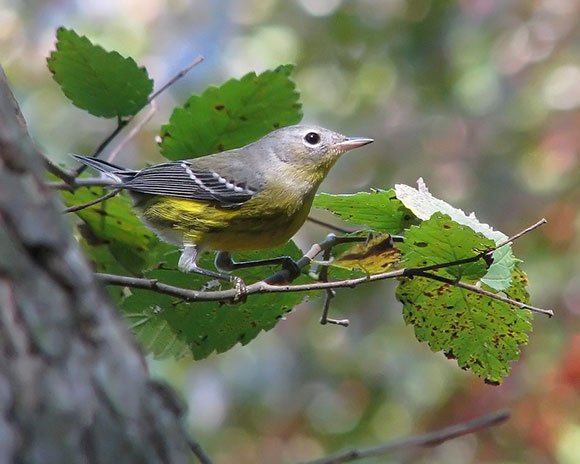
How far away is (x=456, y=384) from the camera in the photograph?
5852 millimetres

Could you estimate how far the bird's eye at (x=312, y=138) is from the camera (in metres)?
3.31

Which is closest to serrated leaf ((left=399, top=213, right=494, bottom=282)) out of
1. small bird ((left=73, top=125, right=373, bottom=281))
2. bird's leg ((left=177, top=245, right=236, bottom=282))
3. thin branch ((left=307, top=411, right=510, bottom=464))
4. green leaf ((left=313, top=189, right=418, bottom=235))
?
green leaf ((left=313, top=189, right=418, bottom=235))

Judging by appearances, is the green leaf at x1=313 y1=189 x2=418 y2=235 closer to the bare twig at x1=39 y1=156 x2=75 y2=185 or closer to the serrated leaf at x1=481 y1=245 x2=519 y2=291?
the serrated leaf at x1=481 y1=245 x2=519 y2=291

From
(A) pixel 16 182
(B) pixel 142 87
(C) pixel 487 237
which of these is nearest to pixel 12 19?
(B) pixel 142 87

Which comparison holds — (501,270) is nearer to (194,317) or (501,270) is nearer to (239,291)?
(239,291)

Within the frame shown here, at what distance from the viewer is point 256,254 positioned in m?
2.29

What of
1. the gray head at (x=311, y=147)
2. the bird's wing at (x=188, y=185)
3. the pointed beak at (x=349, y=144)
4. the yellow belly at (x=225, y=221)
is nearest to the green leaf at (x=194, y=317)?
the yellow belly at (x=225, y=221)

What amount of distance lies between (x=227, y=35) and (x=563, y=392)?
3368 mm

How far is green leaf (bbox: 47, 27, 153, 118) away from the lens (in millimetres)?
2010

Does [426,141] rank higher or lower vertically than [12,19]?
lower

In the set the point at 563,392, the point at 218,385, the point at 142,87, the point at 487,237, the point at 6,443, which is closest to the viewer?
the point at 6,443

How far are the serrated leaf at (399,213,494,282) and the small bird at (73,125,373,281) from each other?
1.01 meters

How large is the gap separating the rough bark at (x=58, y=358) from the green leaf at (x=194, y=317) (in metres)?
1.00

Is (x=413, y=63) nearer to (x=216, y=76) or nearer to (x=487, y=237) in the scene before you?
(x=216, y=76)
